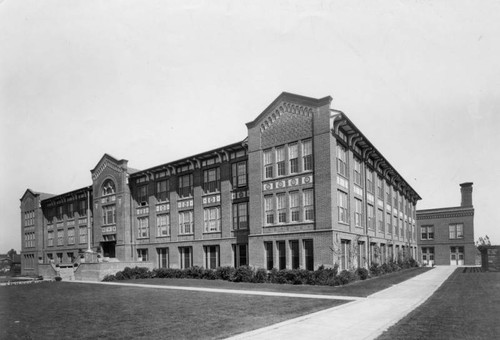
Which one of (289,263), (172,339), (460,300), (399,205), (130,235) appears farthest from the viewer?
(399,205)

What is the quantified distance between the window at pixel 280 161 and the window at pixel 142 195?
16583 millimetres

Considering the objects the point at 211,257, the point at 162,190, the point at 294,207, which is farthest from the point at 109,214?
the point at 294,207

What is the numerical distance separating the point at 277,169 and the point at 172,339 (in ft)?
61.7

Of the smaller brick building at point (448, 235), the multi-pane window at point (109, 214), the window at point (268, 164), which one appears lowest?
the smaller brick building at point (448, 235)

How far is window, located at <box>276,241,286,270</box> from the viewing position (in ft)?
88.0

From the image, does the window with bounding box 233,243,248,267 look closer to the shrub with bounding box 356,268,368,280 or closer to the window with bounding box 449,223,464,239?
the shrub with bounding box 356,268,368,280

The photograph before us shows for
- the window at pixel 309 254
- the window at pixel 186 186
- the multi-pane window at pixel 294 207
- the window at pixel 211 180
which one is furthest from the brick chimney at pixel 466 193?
the window at pixel 186 186

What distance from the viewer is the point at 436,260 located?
58.2m

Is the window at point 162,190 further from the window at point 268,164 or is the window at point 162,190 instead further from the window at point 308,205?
the window at point 308,205

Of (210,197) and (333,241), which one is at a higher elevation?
(210,197)

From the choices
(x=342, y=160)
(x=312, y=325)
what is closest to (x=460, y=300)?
(x=312, y=325)

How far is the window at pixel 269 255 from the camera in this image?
27303mm

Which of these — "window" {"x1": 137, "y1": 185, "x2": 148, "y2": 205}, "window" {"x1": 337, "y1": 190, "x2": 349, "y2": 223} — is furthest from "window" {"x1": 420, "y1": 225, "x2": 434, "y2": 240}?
"window" {"x1": 137, "y1": 185, "x2": 148, "y2": 205}

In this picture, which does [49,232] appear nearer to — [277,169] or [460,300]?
[277,169]
